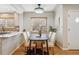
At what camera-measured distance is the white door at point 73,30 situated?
7105 millimetres

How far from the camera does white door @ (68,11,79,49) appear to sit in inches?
280

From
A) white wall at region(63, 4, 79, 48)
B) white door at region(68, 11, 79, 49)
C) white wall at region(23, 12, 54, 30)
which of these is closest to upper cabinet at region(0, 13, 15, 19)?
white wall at region(23, 12, 54, 30)

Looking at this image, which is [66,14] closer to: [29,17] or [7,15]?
[29,17]

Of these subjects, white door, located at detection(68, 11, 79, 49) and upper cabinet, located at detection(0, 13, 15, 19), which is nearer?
white door, located at detection(68, 11, 79, 49)

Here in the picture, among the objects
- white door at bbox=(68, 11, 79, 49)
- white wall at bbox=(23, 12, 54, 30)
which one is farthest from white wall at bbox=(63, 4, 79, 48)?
white wall at bbox=(23, 12, 54, 30)

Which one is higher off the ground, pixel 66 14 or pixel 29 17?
pixel 29 17

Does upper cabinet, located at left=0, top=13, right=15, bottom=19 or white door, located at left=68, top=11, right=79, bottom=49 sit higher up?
upper cabinet, located at left=0, top=13, right=15, bottom=19

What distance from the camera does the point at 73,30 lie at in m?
7.16

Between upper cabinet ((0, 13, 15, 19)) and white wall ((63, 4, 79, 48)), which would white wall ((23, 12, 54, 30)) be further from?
white wall ((63, 4, 79, 48))

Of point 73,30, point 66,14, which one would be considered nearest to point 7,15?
point 66,14

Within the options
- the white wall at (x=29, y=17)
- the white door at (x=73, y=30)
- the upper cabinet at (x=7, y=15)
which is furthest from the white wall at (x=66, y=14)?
the upper cabinet at (x=7, y=15)

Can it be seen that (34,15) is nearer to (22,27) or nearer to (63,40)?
(22,27)

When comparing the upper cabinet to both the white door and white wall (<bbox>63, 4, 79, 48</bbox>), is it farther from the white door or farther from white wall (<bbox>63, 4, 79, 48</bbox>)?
the white door
